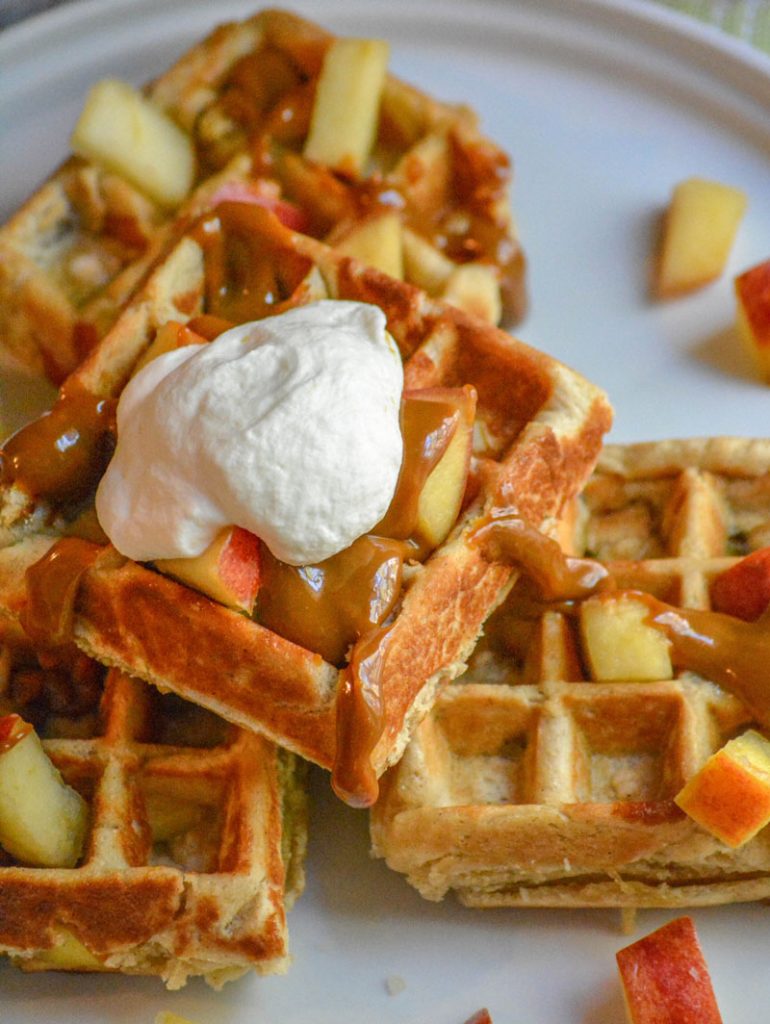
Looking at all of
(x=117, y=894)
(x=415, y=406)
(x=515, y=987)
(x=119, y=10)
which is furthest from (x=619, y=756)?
(x=119, y=10)

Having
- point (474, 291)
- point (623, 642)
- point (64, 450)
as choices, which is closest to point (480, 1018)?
point (623, 642)

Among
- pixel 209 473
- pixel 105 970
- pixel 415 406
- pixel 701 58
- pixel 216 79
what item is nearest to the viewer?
pixel 209 473

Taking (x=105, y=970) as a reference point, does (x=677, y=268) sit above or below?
above

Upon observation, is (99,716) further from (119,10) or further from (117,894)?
(119,10)

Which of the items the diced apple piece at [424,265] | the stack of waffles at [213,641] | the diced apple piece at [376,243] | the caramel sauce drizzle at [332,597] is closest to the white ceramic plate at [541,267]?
the stack of waffles at [213,641]

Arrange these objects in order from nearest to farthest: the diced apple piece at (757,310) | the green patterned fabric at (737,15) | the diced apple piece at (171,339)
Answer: the diced apple piece at (171,339) → the diced apple piece at (757,310) → the green patterned fabric at (737,15)

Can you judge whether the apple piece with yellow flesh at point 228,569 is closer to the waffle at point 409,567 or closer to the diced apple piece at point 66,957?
the waffle at point 409,567

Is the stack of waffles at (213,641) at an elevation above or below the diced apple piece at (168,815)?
above

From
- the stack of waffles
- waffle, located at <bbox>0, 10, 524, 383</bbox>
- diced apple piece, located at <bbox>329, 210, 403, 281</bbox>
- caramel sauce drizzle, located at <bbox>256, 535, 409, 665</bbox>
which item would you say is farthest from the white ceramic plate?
caramel sauce drizzle, located at <bbox>256, 535, 409, 665</bbox>
